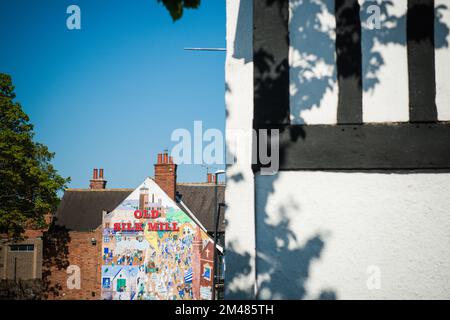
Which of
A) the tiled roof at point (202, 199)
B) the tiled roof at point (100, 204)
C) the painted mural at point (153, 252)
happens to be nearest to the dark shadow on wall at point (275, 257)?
the painted mural at point (153, 252)

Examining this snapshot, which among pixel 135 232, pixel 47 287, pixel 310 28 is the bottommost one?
pixel 47 287

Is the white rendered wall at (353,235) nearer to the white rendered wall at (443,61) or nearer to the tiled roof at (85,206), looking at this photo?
the white rendered wall at (443,61)

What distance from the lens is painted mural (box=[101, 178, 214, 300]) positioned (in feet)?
89.3

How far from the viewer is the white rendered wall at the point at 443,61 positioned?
4781mm

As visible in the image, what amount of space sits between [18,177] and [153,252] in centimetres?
990

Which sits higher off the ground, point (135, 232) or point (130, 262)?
point (135, 232)

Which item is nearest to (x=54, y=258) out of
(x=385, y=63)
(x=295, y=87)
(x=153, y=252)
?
(x=153, y=252)

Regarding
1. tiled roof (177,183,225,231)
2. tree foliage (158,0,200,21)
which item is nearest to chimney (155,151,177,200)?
tiled roof (177,183,225,231)

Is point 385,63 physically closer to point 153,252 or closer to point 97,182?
point 153,252

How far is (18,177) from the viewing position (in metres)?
21.0
